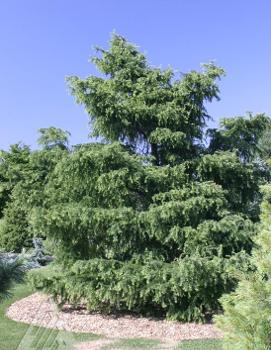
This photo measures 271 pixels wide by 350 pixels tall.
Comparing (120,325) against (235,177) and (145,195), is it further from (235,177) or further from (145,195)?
(235,177)

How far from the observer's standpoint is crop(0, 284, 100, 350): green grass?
7.32ft

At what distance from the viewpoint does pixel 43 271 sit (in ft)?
33.3

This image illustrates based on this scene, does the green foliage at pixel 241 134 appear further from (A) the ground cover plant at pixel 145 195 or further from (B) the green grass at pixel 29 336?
(B) the green grass at pixel 29 336

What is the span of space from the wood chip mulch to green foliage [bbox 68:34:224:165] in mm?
3385

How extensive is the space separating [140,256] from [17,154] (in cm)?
1919

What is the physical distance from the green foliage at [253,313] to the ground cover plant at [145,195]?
450 centimetres

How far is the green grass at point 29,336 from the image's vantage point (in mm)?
2232

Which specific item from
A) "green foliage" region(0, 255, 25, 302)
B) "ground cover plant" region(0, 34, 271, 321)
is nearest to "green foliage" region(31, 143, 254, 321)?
"ground cover plant" region(0, 34, 271, 321)

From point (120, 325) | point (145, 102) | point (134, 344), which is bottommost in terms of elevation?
point (134, 344)

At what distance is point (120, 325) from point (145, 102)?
468 cm

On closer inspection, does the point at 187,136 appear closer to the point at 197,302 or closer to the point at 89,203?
the point at 89,203

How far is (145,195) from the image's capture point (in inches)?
395

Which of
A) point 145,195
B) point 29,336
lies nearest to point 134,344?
point 145,195

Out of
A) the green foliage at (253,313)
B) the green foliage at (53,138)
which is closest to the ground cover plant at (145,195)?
the green foliage at (53,138)
